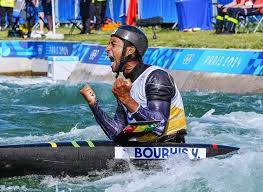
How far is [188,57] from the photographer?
16.7 metres

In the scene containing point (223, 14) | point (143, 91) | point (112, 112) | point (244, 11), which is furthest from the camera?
point (223, 14)

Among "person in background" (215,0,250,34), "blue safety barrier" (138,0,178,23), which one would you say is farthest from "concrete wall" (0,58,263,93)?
"blue safety barrier" (138,0,178,23)

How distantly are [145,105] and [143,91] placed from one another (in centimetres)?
13

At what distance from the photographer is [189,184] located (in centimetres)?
660

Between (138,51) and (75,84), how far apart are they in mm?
12015

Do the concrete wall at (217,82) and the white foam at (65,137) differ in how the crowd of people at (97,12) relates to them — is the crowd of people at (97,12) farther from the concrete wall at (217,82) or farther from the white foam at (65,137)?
the white foam at (65,137)

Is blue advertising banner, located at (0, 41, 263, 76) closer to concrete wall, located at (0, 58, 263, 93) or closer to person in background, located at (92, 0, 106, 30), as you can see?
concrete wall, located at (0, 58, 263, 93)

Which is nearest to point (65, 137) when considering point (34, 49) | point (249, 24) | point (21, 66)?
point (21, 66)

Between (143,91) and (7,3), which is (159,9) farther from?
(143,91)

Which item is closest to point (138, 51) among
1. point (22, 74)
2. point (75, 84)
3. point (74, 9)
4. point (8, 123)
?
point (8, 123)

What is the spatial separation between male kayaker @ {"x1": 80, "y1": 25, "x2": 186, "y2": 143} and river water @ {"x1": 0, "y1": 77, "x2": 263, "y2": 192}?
0.30 metres

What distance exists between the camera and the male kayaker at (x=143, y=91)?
6.77 meters

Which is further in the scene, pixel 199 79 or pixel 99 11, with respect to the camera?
pixel 99 11

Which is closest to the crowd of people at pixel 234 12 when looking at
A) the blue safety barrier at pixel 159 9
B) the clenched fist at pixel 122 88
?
the blue safety barrier at pixel 159 9
